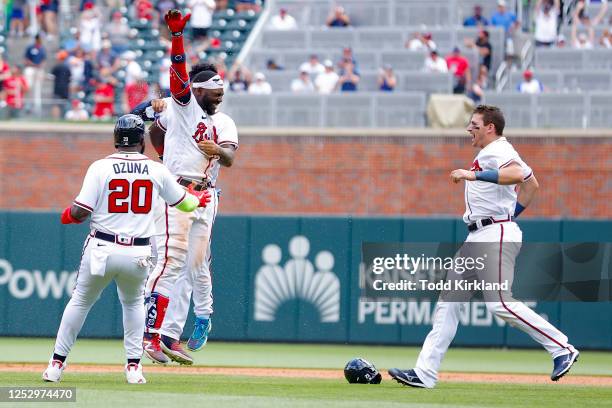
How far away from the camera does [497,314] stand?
9781 millimetres

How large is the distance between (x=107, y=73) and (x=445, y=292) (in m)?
15.2

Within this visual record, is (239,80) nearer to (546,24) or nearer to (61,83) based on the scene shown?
(61,83)

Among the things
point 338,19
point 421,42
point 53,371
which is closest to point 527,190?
point 53,371

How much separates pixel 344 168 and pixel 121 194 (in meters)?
13.5

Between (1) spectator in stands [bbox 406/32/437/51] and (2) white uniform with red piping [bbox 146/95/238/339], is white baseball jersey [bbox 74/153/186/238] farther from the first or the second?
(1) spectator in stands [bbox 406/32/437/51]

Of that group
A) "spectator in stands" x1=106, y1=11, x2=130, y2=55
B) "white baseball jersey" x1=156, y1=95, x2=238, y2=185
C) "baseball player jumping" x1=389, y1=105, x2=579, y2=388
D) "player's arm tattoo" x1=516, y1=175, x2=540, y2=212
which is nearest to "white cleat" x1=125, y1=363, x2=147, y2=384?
"white baseball jersey" x1=156, y1=95, x2=238, y2=185

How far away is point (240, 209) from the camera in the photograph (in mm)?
22750

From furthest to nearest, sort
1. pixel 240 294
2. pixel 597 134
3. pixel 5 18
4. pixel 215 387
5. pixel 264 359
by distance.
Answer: pixel 5 18 → pixel 597 134 → pixel 240 294 → pixel 264 359 → pixel 215 387

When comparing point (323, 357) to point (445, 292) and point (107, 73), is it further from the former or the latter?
point (107, 73)

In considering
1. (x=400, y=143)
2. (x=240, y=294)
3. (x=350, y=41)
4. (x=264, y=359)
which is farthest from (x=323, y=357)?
(x=350, y=41)

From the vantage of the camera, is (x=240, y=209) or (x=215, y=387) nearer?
(x=215, y=387)

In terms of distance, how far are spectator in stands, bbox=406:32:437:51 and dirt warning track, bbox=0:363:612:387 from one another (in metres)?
11.3

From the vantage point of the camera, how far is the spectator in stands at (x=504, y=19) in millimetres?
23141

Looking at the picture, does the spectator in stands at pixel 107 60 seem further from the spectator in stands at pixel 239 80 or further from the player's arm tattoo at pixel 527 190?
the player's arm tattoo at pixel 527 190
